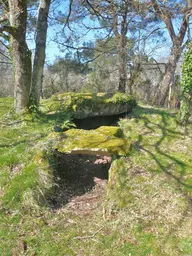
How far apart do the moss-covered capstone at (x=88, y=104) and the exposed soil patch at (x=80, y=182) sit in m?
1.62

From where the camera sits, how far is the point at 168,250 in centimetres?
347

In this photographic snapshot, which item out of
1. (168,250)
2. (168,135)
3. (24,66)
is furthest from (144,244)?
(24,66)

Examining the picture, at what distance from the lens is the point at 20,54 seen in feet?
21.2

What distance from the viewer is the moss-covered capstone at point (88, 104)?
7.35 m

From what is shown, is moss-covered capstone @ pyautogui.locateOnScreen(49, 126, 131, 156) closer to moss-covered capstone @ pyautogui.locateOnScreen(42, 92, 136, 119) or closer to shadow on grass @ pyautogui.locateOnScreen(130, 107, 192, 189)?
shadow on grass @ pyautogui.locateOnScreen(130, 107, 192, 189)

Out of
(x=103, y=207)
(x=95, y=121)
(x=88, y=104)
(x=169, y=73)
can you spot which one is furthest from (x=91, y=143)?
(x=169, y=73)

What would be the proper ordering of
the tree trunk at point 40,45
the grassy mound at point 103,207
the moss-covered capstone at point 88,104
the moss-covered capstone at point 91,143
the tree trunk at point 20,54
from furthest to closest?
the moss-covered capstone at point 88,104 → the tree trunk at point 40,45 → the tree trunk at point 20,54 → the moss-covered capstone at point 91,143 → the grassy mound at point 103,207

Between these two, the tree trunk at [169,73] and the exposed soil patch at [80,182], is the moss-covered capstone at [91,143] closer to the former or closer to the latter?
the exposed soil patch at [80,182]

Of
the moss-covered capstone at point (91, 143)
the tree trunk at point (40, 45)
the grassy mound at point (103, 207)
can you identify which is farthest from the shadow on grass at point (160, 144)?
the tree trunk at point (40, 45)

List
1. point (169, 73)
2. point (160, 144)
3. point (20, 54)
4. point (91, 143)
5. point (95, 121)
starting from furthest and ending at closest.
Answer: point (169, 73), point (95, 121), point (160, 144), point (20, 54), point (91, 143)

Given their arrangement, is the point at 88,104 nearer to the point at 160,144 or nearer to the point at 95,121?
the point at 95,121

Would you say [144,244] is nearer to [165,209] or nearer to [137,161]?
[165,209]

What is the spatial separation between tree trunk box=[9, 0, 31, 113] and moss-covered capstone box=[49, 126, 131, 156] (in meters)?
1.92

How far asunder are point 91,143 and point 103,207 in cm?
154
